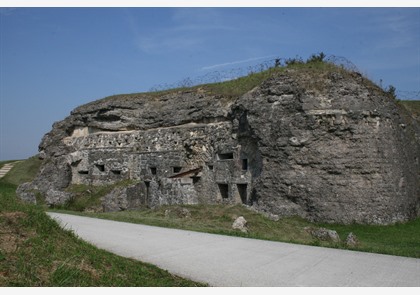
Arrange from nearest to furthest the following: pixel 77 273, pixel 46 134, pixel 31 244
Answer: pixel 77 273
pixel 31 244
pixel 46 134

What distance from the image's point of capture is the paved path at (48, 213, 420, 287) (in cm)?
668

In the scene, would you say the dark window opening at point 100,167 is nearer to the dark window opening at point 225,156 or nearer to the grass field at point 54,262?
the dark window opening at point 225,156

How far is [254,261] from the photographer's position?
797 cm

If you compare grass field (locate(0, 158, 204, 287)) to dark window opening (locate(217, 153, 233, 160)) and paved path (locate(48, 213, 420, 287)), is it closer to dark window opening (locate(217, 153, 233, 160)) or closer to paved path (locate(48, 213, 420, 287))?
paved path (locate(48, 213, 420, 287))

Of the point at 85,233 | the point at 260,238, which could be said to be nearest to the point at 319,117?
the point at 260,238

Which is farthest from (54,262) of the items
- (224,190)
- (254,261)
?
(224,190)

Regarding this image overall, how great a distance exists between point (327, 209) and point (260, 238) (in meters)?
7.41

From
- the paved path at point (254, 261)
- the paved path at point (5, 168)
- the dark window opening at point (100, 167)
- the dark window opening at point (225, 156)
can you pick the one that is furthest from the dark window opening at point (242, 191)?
the paved path at point (5, 168)

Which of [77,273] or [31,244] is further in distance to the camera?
[31,244]

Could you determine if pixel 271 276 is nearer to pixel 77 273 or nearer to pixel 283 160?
pixel 77 273

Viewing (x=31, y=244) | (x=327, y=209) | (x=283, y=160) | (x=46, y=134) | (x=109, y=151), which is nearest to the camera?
(x=31, y=244)

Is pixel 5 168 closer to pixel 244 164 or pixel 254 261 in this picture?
pixel 244 164

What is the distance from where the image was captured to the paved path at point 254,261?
6.68m

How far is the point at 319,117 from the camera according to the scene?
1853 centimetres
